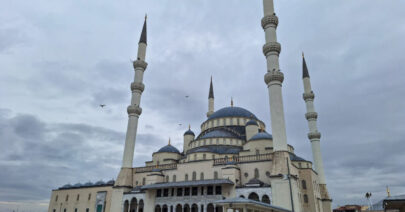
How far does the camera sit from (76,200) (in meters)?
45.8

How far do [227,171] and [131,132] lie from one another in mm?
16349

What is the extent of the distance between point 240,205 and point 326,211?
24.9 meters

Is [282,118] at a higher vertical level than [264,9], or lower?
lower

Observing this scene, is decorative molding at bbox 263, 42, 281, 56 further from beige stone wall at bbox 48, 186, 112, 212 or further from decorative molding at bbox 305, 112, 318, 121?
beige stone wall at bbox 48, 186, 112, 212

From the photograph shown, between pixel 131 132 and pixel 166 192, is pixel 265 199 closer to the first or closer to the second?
pixel 166 192

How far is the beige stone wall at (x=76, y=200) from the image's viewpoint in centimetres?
4334

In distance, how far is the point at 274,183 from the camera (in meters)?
26.7

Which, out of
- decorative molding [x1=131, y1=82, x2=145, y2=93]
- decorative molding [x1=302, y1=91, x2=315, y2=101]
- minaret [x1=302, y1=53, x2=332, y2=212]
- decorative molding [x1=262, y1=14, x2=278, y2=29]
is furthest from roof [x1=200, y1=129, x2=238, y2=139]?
decorative molding [x1=262, y1=14, x2=278, y2=29]

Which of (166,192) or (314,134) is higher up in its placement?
(314,134)

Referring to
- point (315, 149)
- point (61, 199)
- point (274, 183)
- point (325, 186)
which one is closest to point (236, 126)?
point (315, 149)

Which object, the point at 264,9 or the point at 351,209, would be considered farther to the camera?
the point at 351,209

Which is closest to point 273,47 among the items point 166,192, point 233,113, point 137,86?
point 233,113

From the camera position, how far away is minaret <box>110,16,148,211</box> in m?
36.2

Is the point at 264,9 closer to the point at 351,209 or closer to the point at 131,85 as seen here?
the point at 131,85
